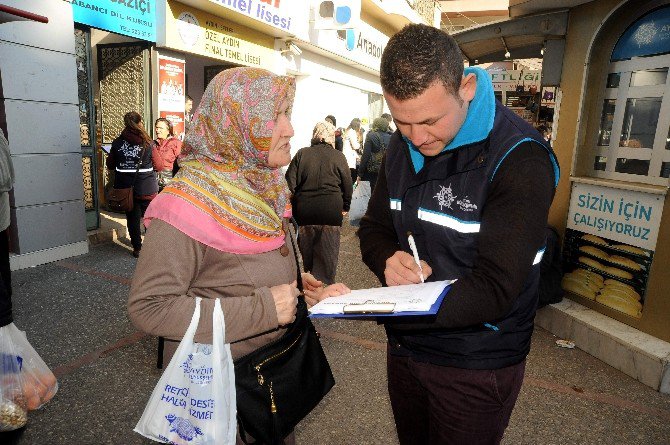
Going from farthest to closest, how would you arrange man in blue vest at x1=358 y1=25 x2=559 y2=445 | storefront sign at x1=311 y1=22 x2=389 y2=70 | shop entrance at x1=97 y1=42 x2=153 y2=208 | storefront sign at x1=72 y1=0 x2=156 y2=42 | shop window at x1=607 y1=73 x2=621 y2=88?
storefront sign at x1=311 y1=22 x2=389 y2=70, shop entrance at x1=97 y1=42 x2=153 y2=208, storefront sign at x1=72 y1=0 x2=156 y2=42, shop window at x1=607 y1=73 x2=621 y2=88, man in blue vest at x1=358 y1=25 x2=559 y2=445

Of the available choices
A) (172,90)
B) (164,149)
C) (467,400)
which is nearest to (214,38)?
(172,90)

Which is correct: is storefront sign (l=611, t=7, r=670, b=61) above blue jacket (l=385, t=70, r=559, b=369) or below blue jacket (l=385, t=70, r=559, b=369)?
above

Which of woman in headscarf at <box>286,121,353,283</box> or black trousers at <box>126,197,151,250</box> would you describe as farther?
black trousers at <box>126,197,151,250</box>

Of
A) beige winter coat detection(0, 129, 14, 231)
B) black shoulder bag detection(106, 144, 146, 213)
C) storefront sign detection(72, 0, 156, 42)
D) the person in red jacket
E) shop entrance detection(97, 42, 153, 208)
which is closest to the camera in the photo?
beige winter coat detection(0, 129, 14, 231)

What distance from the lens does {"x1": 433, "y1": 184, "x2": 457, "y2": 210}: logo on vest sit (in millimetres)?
1512

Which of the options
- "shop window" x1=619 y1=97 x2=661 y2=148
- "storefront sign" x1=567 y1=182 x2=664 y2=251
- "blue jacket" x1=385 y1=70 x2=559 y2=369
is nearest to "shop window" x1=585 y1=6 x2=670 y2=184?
"shop window" x1=619 y1=97 x2=661 y2=148

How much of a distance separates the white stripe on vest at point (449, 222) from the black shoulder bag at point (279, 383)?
618 millimetres

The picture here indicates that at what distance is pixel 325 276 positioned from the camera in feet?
17.3

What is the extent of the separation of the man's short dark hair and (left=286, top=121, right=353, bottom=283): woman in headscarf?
3.59 metres

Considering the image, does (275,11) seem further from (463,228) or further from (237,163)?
(463,228)

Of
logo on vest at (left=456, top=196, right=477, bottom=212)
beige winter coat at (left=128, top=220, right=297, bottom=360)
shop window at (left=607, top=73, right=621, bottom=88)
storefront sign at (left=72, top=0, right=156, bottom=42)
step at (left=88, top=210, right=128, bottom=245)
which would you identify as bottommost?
step at (left=88, top=210, right=128, bottom=245)

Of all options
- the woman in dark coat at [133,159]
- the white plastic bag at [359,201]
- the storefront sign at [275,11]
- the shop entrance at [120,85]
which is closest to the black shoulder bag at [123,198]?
the woman in dark coat at [133,159]

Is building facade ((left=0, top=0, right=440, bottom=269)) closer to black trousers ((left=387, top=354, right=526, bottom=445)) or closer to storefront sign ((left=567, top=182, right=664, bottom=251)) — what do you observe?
black trousers ((left=387, top=354, right=526, bottom=445))

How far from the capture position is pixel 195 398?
1509mm
